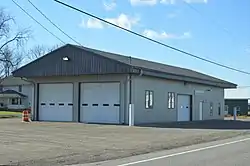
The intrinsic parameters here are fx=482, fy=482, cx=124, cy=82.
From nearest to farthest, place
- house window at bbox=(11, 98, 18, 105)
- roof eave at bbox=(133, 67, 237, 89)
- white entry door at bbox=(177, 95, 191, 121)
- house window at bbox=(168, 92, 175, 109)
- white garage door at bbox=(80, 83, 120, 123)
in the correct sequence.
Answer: roof eave at bbox=(133, 67, 237, 89) → white garage door at bbox=(80, 83, 120, 123) → house window at bbox=(168, 92, 175, 109) → white entry door at bbox=(177, 95, 191, 121) → house window at bbox=(11, 98, 18, 105)

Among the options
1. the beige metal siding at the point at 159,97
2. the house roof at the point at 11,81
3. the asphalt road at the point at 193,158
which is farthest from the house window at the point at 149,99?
the house roof at the point at 11,81

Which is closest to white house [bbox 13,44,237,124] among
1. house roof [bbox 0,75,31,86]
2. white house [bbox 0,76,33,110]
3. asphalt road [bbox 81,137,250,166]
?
asphalt road [bbox 81,137,250,166]

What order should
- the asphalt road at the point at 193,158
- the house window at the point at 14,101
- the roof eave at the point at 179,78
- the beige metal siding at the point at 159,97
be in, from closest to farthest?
the asphalt road at the point at 193,158 < the roof eave at the point at 179,78 < the beige metal siding at the point at 159,97 < the house window at the point at 14,101

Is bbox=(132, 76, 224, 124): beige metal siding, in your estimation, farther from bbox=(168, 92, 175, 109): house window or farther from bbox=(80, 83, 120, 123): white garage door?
bbox=(80, 83, 120, 123): white garage door

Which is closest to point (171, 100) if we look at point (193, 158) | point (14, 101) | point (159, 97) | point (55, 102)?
point (159, 97)

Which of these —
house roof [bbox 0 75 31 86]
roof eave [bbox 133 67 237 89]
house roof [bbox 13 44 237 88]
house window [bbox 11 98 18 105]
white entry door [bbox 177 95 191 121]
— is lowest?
white entry door [bbox 177 95 191 121]

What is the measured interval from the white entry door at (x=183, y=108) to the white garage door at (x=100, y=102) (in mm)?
8574

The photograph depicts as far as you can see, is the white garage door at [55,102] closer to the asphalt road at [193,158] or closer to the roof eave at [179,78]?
the roof eave at [179,78]

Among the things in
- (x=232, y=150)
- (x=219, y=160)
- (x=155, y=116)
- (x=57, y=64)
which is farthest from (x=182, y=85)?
(x=219, y=160)

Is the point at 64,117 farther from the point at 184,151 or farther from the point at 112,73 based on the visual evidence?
the point at 184,151

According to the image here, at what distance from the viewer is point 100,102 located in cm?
3672

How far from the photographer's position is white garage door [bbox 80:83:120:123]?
3588 cm

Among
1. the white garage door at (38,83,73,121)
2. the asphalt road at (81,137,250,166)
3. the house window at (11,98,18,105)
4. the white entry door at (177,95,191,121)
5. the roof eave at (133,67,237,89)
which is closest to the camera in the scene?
the asphalt road at (81,137,250,166)

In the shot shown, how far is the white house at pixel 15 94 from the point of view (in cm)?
8500
